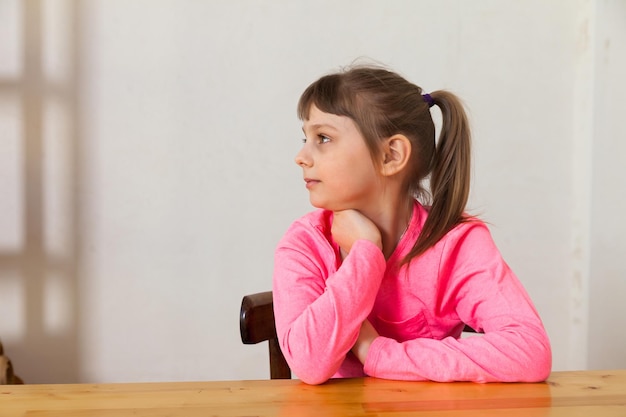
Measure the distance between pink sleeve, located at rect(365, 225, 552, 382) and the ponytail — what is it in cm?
4

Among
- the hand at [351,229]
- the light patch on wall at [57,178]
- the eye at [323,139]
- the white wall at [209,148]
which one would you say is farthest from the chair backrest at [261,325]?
the light patch on wall at [57,178]

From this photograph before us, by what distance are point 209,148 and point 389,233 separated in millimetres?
1190

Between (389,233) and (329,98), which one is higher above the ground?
(329,98)

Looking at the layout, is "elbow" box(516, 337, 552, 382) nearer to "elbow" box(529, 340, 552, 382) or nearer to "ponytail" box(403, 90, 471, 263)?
"elbow" box(529, 340, 552, 382)

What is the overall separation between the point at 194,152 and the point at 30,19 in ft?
2.07

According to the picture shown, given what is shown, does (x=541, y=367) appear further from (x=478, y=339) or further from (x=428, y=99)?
(x=428, y=99)

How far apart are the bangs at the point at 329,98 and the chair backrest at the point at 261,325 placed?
33 centimetres

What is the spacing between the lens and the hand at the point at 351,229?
3.93ft

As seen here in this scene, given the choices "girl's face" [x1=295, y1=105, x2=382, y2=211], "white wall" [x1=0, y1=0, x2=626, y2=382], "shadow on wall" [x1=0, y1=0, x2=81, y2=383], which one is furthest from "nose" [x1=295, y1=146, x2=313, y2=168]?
"shadow on wall" [x1=0, y1=0, x2=81, y2=383]

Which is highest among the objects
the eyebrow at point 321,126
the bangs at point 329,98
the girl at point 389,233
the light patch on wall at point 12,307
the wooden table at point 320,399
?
the bangs at point 329,98

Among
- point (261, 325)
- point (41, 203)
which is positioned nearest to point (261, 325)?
point (261, 325)

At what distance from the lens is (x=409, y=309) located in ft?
4.14

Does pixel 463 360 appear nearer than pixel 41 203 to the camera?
Yes

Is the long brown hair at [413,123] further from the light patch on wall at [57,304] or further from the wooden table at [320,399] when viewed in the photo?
the light patch on wall at [57,304]
